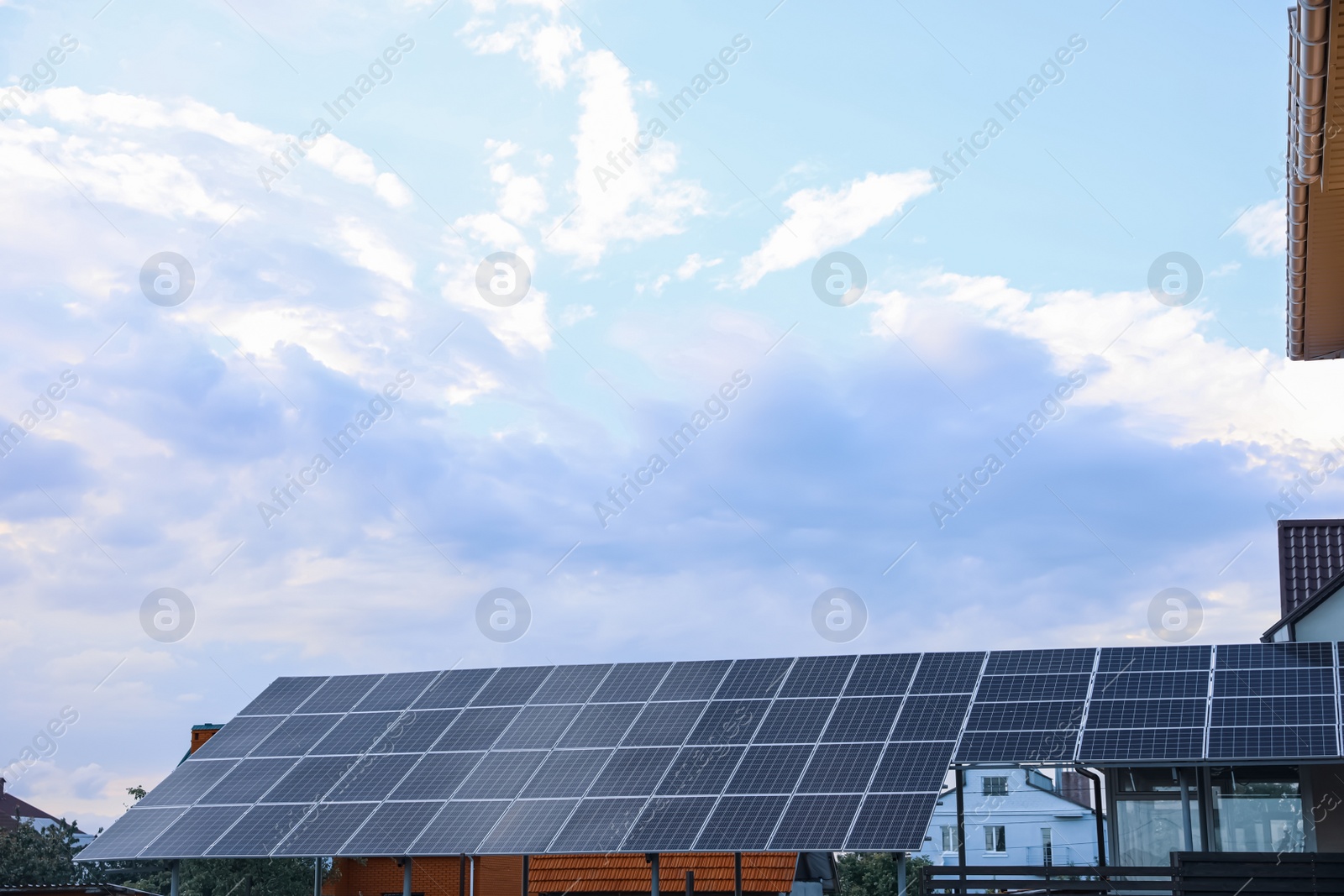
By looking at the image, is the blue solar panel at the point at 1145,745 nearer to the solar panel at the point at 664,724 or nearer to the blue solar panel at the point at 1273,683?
the blue solar panel at the point at 1273,683

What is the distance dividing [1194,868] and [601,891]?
16885mm

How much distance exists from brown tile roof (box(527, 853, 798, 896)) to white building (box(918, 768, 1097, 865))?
27384 mm

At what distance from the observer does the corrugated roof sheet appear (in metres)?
25.2

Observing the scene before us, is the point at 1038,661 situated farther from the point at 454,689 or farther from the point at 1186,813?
the point at 454,689

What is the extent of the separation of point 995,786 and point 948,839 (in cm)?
376

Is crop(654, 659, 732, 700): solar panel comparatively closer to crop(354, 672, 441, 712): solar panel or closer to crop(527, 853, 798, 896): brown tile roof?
crop(354, 672, 441, 712): solar panel

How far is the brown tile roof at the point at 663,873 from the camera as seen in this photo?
2911 centimetres

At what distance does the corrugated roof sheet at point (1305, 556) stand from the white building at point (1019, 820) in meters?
31.0

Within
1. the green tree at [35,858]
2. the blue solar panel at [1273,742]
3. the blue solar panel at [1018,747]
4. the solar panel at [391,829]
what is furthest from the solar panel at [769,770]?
the green tree at [35,858]

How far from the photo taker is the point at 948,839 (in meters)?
57.6

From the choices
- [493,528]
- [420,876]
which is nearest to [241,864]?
[420,876]

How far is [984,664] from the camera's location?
21875 mm

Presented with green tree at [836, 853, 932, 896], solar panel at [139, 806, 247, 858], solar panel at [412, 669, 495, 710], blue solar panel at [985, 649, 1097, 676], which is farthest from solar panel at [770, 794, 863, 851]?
green tree at [836, 853, 932, 896]

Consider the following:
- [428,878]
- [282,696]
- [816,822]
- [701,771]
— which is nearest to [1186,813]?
[816,822]
